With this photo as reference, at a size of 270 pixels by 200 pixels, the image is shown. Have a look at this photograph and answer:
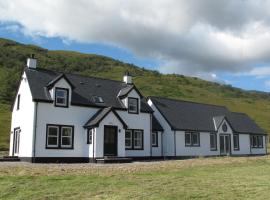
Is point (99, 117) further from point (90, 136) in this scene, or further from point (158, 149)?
point (158, 149)

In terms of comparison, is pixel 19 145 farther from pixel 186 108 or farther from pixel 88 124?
pixel 186 108

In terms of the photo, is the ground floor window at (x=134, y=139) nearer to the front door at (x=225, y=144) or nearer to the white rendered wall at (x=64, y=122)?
the white rendered wall at (x=64, y=122)

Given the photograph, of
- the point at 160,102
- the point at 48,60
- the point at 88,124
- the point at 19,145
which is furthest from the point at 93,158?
the point at 48,60

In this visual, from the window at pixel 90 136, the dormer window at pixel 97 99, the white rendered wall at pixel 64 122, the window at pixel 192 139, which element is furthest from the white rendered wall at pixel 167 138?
the window at pixel 90 136

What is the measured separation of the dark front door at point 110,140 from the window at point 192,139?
11305 mm

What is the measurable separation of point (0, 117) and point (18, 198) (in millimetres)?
72567

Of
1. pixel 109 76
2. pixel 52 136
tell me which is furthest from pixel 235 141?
pixel 109 76

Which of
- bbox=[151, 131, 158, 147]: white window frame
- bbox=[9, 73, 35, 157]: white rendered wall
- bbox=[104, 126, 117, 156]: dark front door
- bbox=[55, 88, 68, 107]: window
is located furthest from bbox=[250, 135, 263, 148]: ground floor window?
bbox=[9, 73, 35, 157]: white rendered wall

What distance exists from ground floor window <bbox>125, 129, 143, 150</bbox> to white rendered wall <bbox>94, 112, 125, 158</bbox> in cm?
220

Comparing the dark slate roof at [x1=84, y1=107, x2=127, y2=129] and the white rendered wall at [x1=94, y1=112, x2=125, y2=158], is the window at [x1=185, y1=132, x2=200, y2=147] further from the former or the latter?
the dark slate roof at [x1=84, y1=107, x2=127, y2=129]

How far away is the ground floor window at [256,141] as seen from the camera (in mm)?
53844

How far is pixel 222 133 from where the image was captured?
48188 millimetres

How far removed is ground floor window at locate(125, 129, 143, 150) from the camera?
38125 millimetres

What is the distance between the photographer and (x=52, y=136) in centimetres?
3281
